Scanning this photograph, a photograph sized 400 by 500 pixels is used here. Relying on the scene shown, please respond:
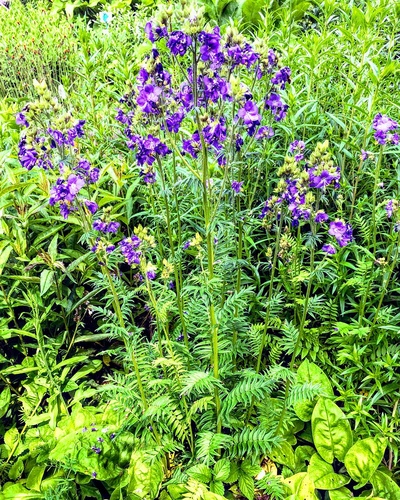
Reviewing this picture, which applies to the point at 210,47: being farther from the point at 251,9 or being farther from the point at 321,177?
the point at 251,9

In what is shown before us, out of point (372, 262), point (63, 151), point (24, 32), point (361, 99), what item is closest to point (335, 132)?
point (361, 99)

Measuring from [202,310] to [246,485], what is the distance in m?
0.81

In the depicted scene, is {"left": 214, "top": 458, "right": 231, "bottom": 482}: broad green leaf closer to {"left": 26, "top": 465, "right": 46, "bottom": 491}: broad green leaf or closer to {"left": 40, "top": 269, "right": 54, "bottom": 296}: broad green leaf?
{"left": 26, "top": 465, "right": 46, "bottom": 491}: broad green leaf

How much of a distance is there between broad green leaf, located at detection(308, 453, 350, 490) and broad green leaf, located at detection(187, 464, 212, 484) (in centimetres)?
49

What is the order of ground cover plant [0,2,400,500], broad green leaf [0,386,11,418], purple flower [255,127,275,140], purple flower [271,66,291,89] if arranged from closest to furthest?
1. ground cover plant [0,2,400,500]
2. purple flower [271,66,291,89]
3. purple flower [255,127,275,140]
4. broad green leaf [0,386,11,418]

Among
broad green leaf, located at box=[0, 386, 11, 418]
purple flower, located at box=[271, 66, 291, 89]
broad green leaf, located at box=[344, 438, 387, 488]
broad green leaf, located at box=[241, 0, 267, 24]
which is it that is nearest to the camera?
purple flower, located at box=[271, 66, 291, 89]

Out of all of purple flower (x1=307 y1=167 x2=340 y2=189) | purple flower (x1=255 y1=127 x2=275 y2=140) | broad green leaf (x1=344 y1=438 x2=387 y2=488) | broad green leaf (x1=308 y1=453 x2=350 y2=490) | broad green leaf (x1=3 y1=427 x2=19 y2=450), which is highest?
purple flower (x1=255 y1=127 x2=275 y2=140)

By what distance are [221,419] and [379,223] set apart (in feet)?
4.53

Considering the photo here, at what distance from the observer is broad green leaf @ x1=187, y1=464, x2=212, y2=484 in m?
1.95

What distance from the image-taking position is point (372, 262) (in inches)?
93.4

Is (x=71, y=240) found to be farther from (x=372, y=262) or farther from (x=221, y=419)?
(x=372, y=262)

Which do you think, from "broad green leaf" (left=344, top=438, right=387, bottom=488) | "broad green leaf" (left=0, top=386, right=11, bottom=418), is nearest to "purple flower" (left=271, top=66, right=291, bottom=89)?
"broad green leaf" (left=344, top=438, right=387, bottom=488)

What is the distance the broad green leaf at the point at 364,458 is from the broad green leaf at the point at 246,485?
446mm

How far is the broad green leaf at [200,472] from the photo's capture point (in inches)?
76.8
